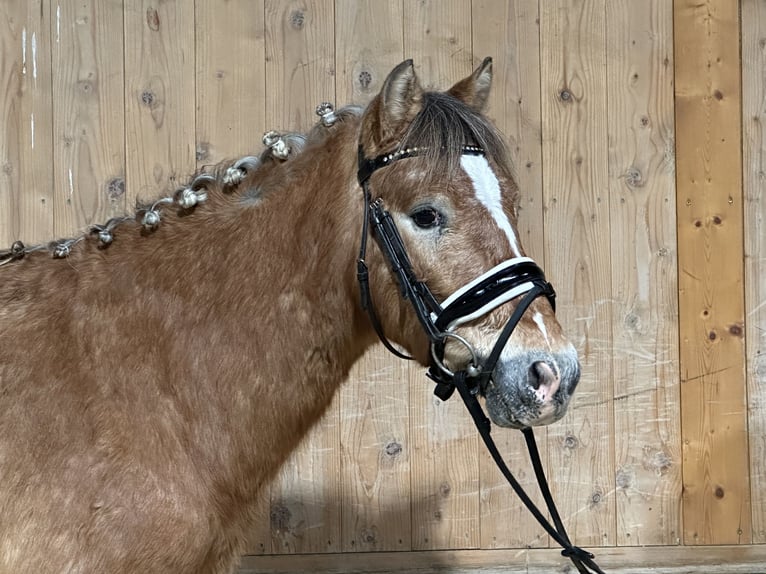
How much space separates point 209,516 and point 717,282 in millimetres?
2683

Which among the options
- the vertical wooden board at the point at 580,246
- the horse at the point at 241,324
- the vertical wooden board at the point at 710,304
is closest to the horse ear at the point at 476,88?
the horse at the point at 241,324

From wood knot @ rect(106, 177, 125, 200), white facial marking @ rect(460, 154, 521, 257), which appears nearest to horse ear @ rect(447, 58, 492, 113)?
white facial marking @ rect(460, 154, 521, 257)

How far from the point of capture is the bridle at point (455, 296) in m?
1.62

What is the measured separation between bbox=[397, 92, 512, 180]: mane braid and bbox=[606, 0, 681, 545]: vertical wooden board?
1740 mm

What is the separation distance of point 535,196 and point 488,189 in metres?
1.67

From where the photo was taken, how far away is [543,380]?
1.55 m

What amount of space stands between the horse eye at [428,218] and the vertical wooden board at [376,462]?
1601 mm

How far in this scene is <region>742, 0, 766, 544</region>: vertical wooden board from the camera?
3385mm

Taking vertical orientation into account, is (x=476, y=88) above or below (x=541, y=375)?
above

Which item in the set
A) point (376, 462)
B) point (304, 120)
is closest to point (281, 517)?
point (376, 462)

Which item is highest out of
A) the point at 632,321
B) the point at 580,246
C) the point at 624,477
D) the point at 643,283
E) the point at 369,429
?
the point at 580,246

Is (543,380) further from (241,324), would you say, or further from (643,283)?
(643,283)

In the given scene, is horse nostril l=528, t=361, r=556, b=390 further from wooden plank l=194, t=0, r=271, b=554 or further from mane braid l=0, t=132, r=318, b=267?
wooden plank l=194, t=0, r=271, b=554

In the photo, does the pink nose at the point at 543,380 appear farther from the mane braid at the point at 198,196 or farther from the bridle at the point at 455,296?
the mane braid at the point at 198,196
